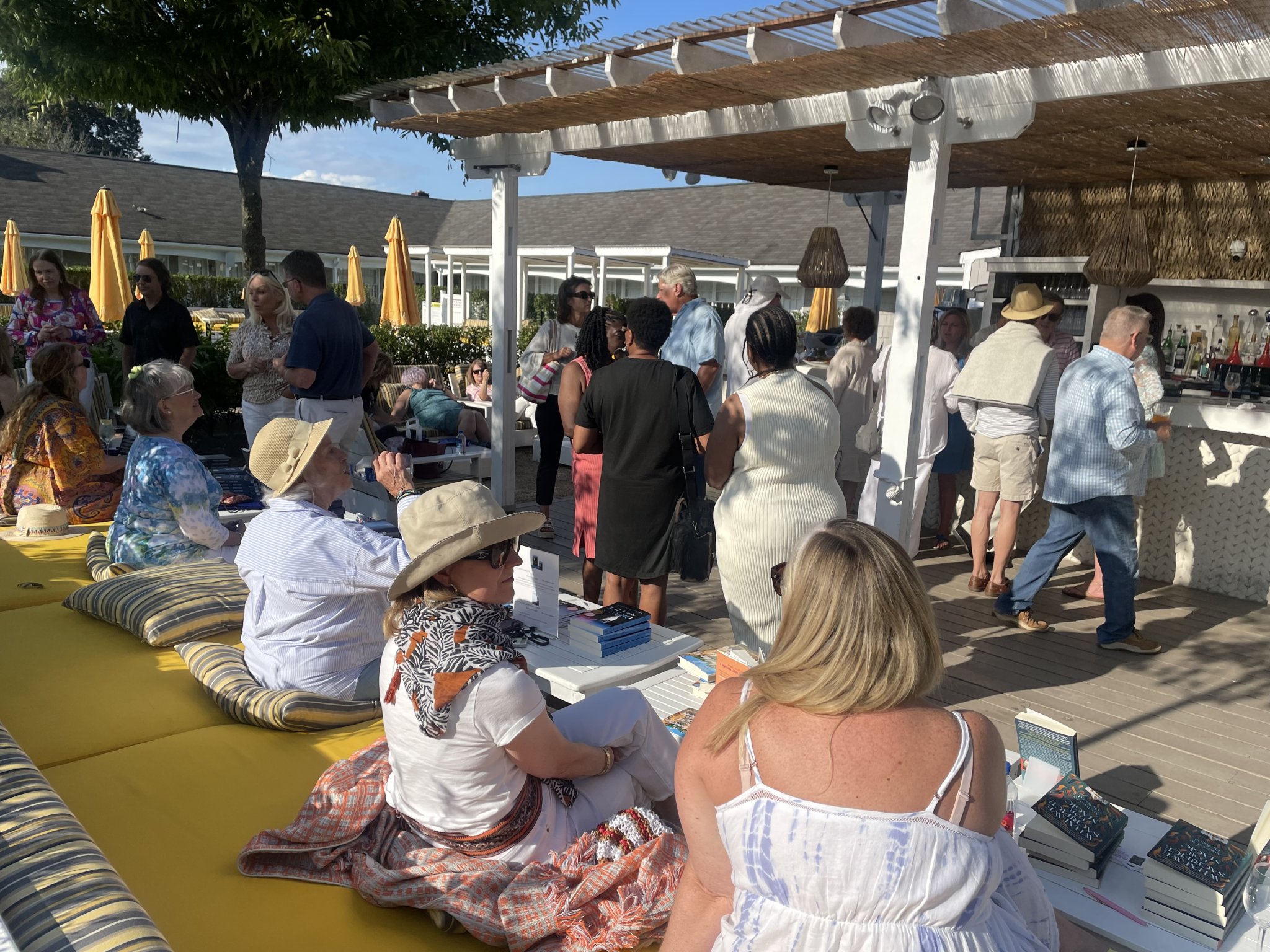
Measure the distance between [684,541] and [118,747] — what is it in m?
2.41

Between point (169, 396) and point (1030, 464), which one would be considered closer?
point (169, 396)

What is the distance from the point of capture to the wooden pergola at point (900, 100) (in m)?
3.90

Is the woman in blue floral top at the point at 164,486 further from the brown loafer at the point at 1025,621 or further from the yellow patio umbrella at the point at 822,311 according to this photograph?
the yellow patio umbrella at the point at 822,311

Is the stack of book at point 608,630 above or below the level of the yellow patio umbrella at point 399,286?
below

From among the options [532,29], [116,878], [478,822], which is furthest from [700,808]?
[532,29]

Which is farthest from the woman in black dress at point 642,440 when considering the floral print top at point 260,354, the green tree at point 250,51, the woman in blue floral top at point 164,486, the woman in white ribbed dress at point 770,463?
the green tree at point 250,51

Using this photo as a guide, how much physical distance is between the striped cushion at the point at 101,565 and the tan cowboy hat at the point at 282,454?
5.42 feet

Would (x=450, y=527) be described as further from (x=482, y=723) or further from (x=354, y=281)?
(x=354, y=281)

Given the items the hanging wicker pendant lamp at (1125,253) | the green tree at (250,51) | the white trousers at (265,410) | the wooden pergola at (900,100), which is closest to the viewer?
the wooden pergola at (900,100)

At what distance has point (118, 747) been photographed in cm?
328

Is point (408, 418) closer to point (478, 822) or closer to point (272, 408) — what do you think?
point (272, 408)

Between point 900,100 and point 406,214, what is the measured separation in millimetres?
29490

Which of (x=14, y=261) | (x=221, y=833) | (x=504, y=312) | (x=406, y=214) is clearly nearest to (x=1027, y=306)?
(x=504, y=312)

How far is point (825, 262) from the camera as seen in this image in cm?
1016
